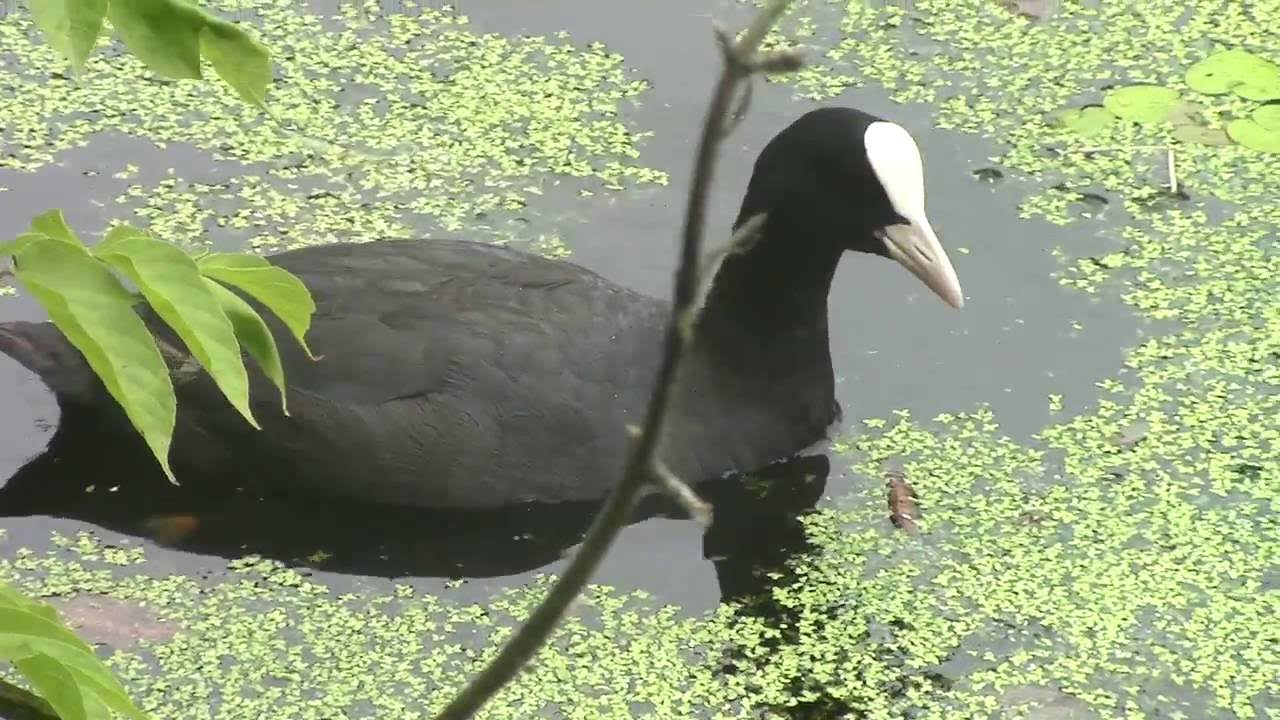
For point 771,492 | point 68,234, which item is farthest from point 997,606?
point 68,234

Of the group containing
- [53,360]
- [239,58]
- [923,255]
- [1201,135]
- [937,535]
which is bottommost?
[937,535]

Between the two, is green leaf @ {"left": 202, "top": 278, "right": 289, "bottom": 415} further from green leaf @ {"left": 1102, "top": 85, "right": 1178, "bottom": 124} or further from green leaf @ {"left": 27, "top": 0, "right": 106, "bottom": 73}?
green leaf @ {"left": 1102, "top": 85, "right": 1178, "bottom": 124}

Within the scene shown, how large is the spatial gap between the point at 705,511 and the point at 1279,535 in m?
2.24

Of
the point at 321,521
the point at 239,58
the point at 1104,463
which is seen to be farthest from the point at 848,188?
the point at 239,58

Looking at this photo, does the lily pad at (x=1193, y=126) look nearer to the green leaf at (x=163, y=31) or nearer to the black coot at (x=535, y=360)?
the black coot at (x=535, y=360)

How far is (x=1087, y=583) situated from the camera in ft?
8.60

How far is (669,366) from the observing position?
0.62 m

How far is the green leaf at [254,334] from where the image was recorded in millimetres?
1108

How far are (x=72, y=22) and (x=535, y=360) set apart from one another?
1.75 metres

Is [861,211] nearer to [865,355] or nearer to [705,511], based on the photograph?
[865,355]

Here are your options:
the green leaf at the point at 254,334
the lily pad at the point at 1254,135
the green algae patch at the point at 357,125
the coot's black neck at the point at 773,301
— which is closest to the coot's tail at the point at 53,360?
the green algae patch at the point at 357,125

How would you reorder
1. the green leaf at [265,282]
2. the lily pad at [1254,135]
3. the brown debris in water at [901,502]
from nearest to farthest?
the green leaf at [265,282], the brown debris in water at [901,502], the lily pad at [1254,135]

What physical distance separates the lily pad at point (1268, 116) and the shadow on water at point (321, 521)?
1.46m

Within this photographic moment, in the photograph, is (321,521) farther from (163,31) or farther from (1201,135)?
(1201,135)
